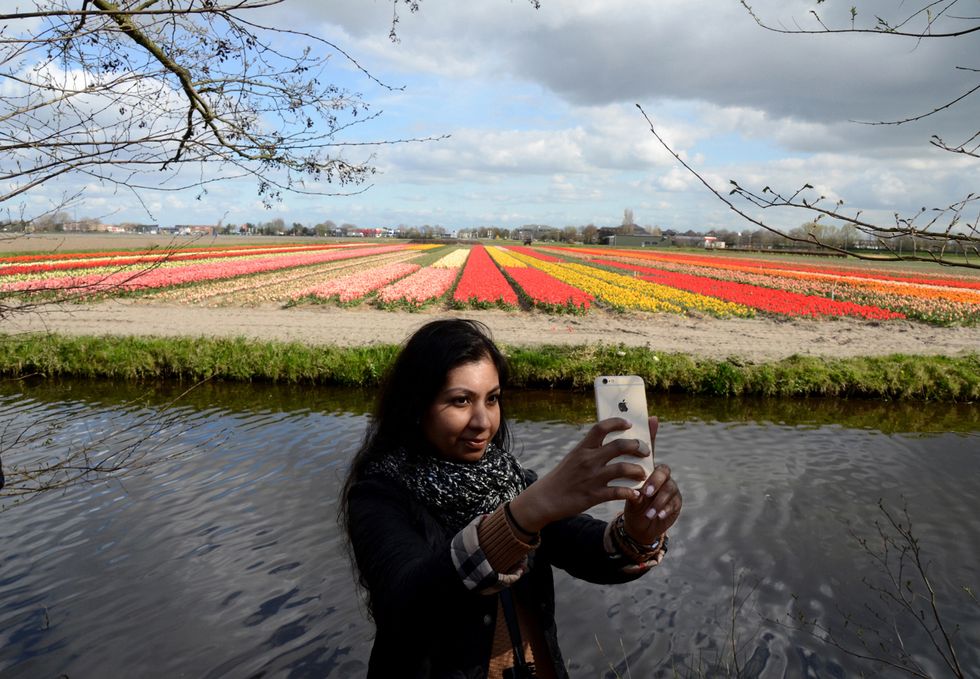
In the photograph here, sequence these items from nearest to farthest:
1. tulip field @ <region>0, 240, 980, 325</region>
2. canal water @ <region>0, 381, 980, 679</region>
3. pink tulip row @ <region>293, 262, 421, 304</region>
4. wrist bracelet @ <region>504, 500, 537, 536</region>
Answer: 1. wrist bracelet @ <region>504, 500, 537, 536</region>
2. canal water @ <region>0, 381, 980, 679</region>
3. tulip field @ <region>0, 240, 980, 325</region>
4. pink tulip row @ <region>293, 262, 421, 304</region>

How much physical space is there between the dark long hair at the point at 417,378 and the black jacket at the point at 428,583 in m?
0.14

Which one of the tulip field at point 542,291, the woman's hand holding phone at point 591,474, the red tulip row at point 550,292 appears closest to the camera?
the woman's hand holding phone at point 591,474

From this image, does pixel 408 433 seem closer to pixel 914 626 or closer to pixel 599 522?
pixel 599 522

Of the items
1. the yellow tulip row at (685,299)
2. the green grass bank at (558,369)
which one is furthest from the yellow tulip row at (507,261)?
the green grass bank at (558,369)

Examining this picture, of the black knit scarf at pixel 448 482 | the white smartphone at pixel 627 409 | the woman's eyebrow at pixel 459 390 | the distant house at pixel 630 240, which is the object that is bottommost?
the black knit scarf at pixel 448 482

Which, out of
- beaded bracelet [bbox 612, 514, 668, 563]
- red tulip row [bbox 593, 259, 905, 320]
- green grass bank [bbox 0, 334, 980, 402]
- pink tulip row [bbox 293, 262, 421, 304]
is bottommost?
green grass bank [bbox 0, 334, 980, 402]

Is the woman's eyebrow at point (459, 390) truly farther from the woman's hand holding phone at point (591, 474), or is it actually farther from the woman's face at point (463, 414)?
the woman's hand holding phone at point (591, 474)

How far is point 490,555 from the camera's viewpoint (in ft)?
4.06

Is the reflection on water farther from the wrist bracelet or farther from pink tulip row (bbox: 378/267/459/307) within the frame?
pink tulip row (bbox: 378/267/459/307)

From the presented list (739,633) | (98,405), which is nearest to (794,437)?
(739,633)

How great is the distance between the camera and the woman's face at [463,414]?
1.73 m

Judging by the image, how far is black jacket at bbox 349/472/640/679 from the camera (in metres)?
1.35

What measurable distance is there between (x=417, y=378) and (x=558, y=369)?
32.2ft

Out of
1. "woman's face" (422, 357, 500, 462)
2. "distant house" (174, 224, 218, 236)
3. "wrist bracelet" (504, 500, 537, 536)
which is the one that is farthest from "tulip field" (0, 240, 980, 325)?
"wrist bracelet" (504, 500, 537, 536)
